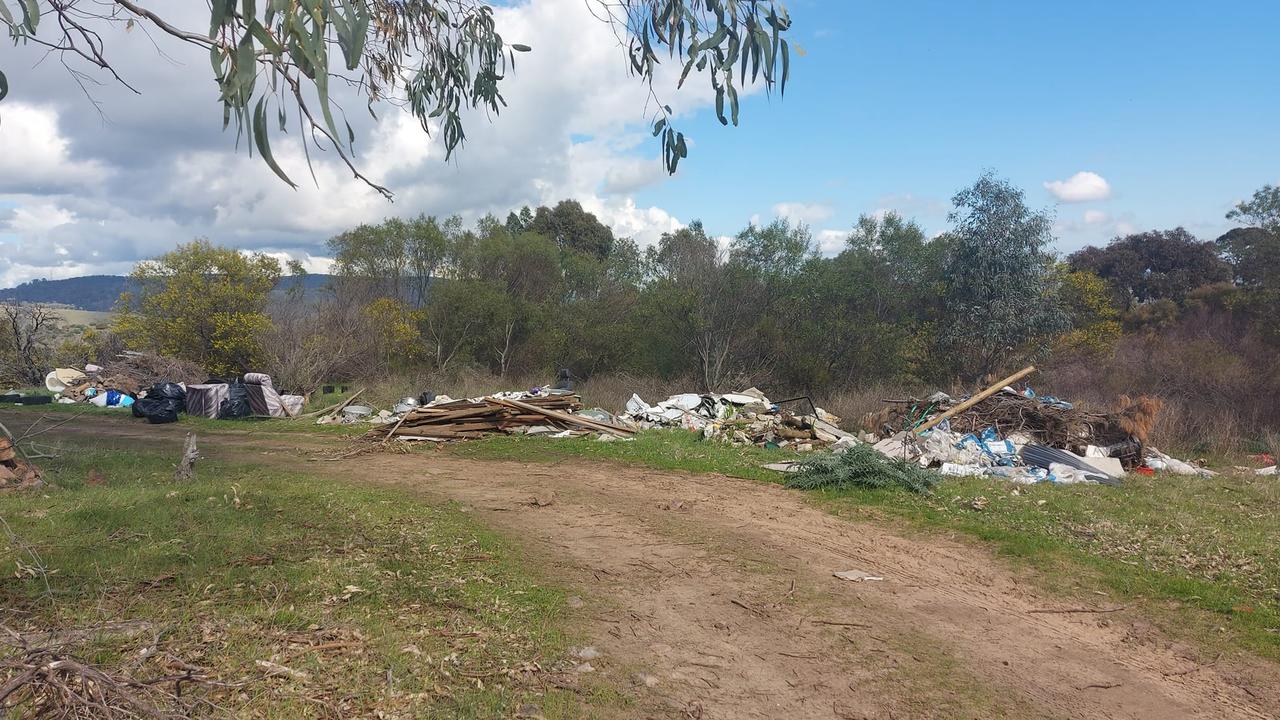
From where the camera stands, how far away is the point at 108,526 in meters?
6.09

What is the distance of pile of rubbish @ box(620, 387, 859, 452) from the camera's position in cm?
1321

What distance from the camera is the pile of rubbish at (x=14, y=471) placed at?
27.0 feet

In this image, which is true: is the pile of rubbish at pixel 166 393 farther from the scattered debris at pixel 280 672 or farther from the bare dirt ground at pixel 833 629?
the scattered debris at pixel 280 672

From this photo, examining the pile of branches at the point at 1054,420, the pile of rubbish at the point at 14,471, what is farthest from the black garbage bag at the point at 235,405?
the pile of branches at the point at 1054,420

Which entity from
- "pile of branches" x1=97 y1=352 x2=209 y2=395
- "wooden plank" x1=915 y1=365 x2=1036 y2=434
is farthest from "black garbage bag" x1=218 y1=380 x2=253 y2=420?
"wooden plank" x1=915 y1=365 x2=1036 y2=434

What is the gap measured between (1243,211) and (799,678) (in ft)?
81.6

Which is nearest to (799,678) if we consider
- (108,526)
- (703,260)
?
(108,526)

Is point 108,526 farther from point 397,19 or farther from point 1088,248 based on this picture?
point 1088,248

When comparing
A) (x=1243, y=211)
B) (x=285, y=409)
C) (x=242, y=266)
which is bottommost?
(x=285, y=409)

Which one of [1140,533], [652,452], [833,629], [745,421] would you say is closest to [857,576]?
[833,629]

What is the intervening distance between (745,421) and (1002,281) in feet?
34.6

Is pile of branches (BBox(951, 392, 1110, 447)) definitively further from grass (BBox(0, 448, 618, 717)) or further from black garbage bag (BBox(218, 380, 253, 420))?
black garbage bag (BBox(218, 380, 253, 420))

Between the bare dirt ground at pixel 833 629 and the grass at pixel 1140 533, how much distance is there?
382mm

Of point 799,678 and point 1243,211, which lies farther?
point 1243,211
